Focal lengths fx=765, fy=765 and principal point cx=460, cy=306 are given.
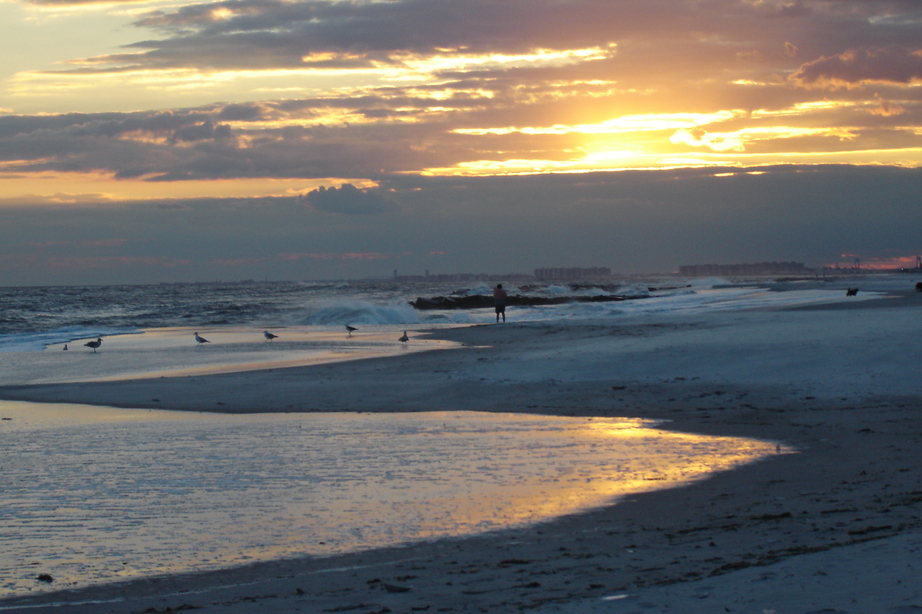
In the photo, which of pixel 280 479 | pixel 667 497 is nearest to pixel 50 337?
pixel 280 479

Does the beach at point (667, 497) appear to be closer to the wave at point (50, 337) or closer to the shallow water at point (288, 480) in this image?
the shallow water at point (288, 480)

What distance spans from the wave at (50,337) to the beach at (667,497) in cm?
1463

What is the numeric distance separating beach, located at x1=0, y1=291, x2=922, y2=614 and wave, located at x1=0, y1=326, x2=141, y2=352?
48.0 feet

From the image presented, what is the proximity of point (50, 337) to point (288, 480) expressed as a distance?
108 ft

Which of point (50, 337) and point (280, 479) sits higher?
point (280, 479)

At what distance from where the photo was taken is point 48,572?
561cm

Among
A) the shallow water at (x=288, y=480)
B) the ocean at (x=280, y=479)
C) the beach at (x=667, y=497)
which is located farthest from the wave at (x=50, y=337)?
the shallow water at (x=288, y=480)

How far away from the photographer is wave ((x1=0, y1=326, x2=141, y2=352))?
30.4m

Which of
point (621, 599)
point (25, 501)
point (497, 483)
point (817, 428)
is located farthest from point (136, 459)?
point (817, 428)

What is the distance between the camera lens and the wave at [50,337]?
30422mm

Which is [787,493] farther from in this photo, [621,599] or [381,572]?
[381,572]

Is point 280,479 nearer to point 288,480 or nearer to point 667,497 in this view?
point 288,480

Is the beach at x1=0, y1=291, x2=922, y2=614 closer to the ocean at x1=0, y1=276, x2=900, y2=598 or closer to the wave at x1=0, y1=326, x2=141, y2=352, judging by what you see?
the ocean at x1=0, y1=276, x2=900, y2=598

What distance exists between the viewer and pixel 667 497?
7.55 metres
